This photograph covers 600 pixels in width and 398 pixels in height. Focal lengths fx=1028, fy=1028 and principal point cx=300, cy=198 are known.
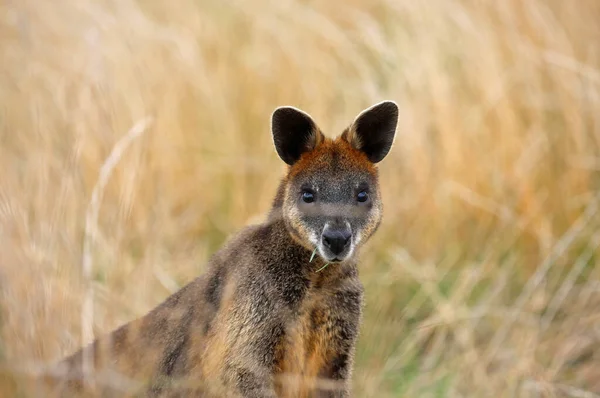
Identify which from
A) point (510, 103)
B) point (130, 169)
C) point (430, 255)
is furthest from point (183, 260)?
point (510, 103)

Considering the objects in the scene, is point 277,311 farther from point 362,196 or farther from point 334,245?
point 362,196

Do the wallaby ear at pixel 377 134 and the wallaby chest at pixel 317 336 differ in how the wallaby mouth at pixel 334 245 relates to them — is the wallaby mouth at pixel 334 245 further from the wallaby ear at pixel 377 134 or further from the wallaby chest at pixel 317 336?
the wallaby ear at pixel 377 134

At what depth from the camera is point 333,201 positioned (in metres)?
4.97

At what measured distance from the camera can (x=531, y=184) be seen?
769 cm

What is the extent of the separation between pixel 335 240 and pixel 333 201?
15.3 inches

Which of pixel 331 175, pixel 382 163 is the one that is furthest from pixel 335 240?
pixel 382 163

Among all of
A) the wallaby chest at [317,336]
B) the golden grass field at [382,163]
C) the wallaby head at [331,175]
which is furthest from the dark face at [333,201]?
the golden grass field at [382,163]

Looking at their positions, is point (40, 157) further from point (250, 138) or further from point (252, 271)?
point (250, 138)

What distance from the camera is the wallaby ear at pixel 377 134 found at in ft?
17.2

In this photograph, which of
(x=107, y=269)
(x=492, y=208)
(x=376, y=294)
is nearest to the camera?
(x=107, y=269)

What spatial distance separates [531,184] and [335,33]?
214 cm

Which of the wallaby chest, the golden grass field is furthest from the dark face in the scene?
the golden grass field

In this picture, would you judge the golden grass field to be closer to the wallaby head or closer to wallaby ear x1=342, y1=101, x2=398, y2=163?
the wallaby head

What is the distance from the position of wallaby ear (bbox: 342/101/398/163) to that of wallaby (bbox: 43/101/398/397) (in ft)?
0.28
